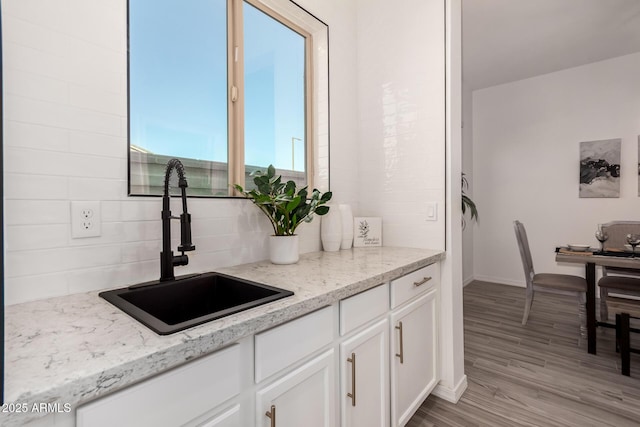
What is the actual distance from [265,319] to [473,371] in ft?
6.55

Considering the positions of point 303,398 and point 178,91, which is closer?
point 303,398

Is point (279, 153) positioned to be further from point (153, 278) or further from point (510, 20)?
point (510, 20)

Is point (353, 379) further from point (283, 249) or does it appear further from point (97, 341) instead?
point (97, 341)

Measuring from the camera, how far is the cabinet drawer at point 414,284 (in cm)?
144

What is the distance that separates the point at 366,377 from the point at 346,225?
3.12 ft

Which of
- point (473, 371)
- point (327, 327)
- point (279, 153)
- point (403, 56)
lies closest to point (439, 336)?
point (473, 371)

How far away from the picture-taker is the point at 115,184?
1146 millimetres

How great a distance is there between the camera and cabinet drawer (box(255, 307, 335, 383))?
0.86 meters

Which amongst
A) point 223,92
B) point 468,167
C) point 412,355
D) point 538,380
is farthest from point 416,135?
point 468,167

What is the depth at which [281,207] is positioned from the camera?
152 centimetres

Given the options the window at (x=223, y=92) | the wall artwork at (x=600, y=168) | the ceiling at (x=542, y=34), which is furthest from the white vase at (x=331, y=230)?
the wall artwork at (x=600, y=168)

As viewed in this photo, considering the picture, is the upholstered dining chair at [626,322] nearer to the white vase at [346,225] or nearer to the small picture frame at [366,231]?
the small picture frame at [366,231]

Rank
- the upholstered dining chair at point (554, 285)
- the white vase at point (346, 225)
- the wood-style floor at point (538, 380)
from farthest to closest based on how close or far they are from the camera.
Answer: the upholstered dining chair at point (554, 285) < the white vase at point (346, 225) < the wood-style floor at point (538, 380)

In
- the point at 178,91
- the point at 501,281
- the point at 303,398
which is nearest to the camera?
the point at 303,398
